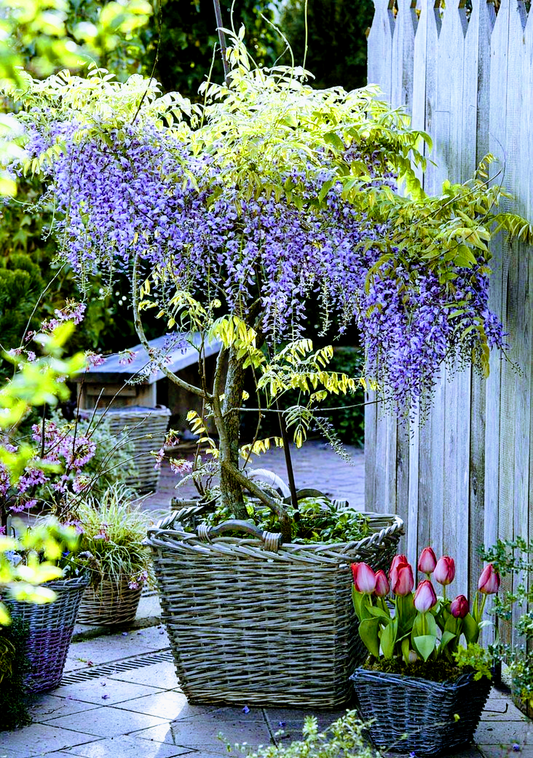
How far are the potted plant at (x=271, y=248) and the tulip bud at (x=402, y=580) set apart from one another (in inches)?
7.6

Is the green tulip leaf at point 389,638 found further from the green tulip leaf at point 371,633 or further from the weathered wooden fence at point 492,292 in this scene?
the weathered wooden fence at point 492,292

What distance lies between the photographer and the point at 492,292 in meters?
3.18

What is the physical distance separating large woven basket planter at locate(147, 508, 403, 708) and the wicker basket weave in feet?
12.5

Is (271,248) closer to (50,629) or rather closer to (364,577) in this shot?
(364,577)

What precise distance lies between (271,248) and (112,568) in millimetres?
1672

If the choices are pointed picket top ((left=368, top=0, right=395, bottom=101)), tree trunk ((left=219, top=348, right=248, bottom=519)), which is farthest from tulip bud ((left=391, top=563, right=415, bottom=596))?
pointed picket top ((left=368, top=0, right=395, bottom=101))

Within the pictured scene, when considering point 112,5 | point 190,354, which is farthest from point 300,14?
point 112,5

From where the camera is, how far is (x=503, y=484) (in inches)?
123

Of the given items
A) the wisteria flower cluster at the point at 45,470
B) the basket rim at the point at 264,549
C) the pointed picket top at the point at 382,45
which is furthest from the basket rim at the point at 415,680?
the pointed picket top at the point at 382,45

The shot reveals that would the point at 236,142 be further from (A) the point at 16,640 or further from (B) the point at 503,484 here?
(A) the point at 16,640

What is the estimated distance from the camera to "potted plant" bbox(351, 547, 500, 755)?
106 inches

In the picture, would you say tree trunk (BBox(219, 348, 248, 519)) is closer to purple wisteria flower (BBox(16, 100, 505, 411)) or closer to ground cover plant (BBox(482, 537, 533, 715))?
purple wisteria flower (BBox(16, 100, 505, 411))

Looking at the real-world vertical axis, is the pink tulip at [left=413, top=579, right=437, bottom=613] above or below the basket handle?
below

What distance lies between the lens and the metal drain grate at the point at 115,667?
3459mm
